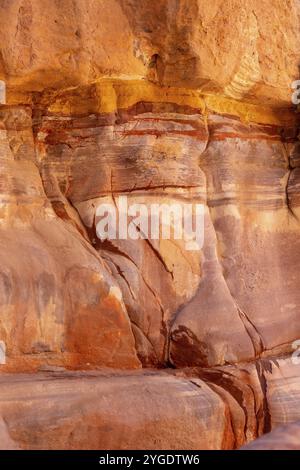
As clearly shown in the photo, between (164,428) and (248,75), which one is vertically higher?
(248,75)

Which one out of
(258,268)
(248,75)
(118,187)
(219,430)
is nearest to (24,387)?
(219,430)

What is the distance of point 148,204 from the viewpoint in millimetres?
6461

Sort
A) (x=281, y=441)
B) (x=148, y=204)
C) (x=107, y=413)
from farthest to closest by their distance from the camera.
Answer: (x=148, y=204), (x=107, y=413), (x=281, y=441)

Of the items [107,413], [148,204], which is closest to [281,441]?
[107,413]

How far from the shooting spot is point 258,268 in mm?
6805

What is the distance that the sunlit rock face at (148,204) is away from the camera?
5551 mm

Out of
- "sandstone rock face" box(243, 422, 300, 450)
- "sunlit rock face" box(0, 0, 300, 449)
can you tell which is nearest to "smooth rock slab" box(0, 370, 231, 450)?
"sunlit rock face" box(0, 0, 300, 449)

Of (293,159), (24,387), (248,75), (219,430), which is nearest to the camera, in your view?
(24,387)

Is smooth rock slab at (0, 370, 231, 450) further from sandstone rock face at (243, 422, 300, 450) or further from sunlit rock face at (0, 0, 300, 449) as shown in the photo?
sandstone rock face at (243, 422, 300, 450)

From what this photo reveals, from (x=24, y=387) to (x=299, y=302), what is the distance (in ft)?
8.98

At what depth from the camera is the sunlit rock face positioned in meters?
5.55

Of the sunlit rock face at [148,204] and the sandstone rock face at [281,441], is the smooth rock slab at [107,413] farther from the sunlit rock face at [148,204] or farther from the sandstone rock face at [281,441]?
the sandstone rock face at [281,441]

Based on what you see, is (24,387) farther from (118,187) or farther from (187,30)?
(187,30)

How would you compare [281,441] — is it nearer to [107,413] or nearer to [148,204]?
[107,413]
